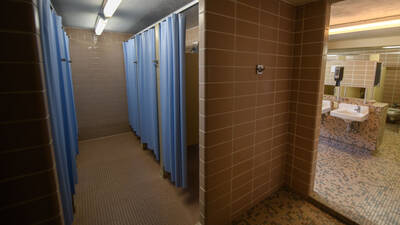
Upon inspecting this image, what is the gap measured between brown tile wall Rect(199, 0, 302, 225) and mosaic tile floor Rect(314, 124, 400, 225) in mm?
769

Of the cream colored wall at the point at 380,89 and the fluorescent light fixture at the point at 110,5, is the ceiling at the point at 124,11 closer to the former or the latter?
the fluorescent light fixture at the point at 110,5

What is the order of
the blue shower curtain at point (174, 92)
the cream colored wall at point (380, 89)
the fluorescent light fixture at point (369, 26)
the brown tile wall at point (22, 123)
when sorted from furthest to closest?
the cream colored wall at point (380, 89) → the fluorescent light fixture at point (369, 26) → the blue shower curtain at point (174, 92) → the brown tile wall at point (22, 123)

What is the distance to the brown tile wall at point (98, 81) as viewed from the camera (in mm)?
3541

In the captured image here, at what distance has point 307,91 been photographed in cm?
182

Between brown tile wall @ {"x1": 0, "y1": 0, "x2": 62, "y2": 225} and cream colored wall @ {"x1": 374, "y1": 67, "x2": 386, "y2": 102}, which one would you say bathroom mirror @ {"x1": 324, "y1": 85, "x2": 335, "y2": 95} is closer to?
cream colored wall @ {"x1": 374, "y1": 67, "x2": 386, "y2": 102}

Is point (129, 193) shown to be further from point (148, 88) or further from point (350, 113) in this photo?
point (350, 113)

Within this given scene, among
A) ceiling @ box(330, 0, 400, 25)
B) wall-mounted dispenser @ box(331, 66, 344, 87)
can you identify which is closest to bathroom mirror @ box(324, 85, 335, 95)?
wall-mounted dispenser @ box(331, 66, 344, 87)

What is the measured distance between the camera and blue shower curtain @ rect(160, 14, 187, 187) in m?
1.76

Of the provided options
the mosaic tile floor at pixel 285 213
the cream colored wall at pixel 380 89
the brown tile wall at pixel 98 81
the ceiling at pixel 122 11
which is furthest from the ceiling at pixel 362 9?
the brown tile wall at pixel 98 81

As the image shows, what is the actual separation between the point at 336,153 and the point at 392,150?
1.05 meters

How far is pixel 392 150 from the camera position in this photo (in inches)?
127

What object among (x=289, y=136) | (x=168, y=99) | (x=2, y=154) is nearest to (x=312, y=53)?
(x=289, y=136)

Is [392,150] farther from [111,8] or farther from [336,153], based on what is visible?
[111,8]

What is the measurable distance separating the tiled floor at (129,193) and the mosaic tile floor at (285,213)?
532mm
